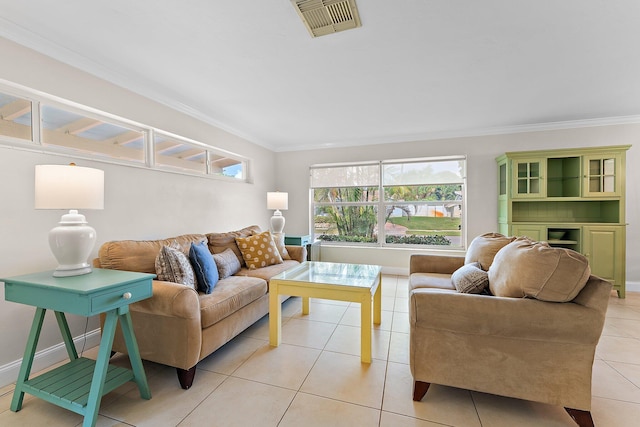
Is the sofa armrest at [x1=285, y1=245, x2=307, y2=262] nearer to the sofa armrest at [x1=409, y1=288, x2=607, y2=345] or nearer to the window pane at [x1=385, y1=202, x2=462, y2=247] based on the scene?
the window pane at [x1=385, y1=202, x2=462, y2=247]

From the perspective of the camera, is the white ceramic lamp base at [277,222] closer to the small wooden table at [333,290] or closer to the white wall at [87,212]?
the white wall at [87,212]

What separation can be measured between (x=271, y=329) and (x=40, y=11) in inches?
104

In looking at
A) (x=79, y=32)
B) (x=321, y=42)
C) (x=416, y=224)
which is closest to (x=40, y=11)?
(x=79, y=32)

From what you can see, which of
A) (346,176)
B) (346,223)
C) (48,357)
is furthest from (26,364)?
(346,176)

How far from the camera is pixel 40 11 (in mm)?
1654

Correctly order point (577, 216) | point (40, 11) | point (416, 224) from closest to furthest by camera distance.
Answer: point (40, 11), point (577, 216), point (416, 224)

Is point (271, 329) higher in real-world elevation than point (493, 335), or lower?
lower

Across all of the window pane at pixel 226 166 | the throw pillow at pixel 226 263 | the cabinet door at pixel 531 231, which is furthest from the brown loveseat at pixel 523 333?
the window pane at pixel 226 166

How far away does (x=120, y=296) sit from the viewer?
1.51 meters

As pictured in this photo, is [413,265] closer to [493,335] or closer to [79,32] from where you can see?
[493,335]

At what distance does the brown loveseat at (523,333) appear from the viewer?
1.37 meters

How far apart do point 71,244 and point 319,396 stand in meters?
1.77

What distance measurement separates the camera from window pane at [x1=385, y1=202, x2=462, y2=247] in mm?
4387

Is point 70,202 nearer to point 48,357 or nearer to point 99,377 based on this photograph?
point 99,377
